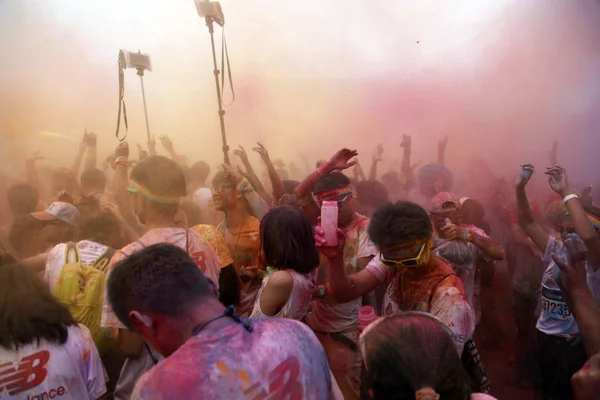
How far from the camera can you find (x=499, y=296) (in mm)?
4625

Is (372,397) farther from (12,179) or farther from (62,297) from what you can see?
(12,179)

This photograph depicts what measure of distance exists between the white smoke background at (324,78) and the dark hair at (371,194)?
11.1 feet

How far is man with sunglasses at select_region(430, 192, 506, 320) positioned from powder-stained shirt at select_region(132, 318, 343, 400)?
1.80 meters

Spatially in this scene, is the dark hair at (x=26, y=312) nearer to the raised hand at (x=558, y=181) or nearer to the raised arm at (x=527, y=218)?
the raised arm at (x=527, y=218)

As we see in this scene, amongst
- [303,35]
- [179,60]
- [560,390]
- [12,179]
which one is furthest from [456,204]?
[12,179]

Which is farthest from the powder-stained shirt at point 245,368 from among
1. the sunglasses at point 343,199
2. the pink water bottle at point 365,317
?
the sunglasses at point 343,199

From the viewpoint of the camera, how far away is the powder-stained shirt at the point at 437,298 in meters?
1.67

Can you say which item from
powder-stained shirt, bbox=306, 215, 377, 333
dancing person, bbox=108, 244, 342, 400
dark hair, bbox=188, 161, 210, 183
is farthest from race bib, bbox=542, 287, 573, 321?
dark hair, bbox=188, 161, 210, 183

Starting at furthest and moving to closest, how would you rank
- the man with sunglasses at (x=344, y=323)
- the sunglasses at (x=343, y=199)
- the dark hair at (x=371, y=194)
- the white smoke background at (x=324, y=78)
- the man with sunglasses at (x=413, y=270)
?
the white smoke background at (x=324, y=78) < the dark hair at (x=371, y=194) < the sunglasses at (x=343, y=199) < the man with sunglasses at (x=344, y=323) < the man with sunglasses at (x=413, y=270)

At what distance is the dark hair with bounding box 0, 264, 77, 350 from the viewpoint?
5.36ft

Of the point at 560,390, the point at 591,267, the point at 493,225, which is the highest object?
the point at 591,267

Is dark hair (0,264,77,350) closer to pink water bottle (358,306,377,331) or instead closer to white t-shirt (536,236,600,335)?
pink water bottle (358,306,377,331)

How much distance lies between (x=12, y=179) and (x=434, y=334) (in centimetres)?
758

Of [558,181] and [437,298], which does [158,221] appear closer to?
[437,298]
